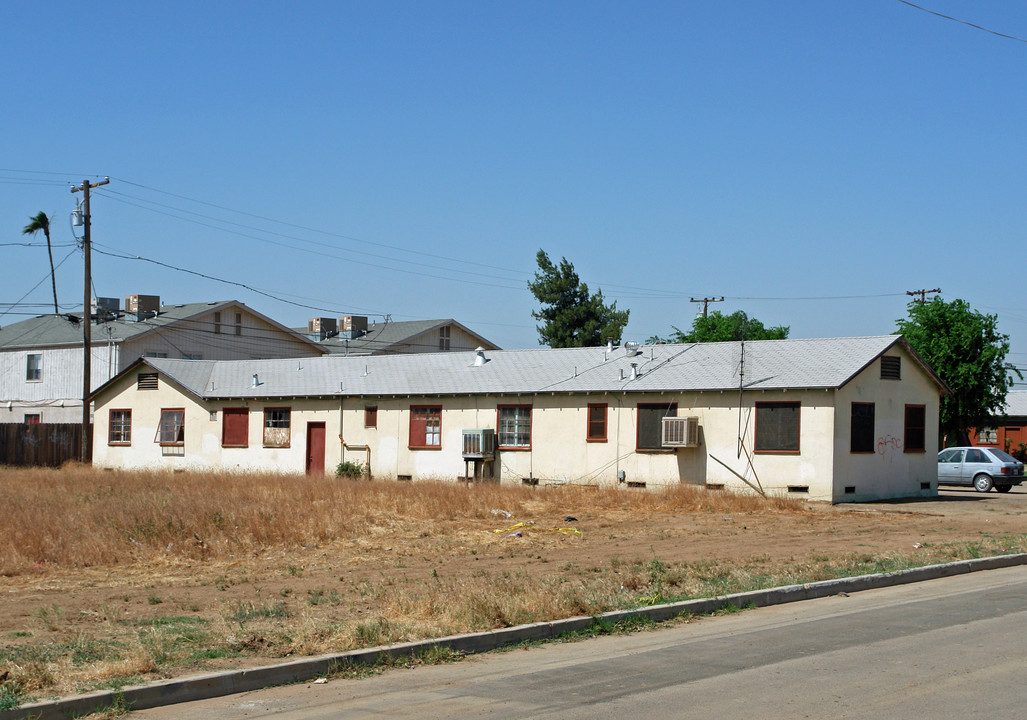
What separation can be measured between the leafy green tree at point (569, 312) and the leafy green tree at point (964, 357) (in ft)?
91.3

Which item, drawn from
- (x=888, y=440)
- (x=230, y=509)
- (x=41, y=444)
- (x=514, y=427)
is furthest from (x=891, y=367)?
(x=41, y=444)

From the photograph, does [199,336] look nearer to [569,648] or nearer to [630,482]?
[630,482]

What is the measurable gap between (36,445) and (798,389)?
32.8 meters

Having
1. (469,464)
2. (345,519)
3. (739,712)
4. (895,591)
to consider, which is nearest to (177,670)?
(739,712)

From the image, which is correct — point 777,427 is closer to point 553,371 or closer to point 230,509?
point 553,371

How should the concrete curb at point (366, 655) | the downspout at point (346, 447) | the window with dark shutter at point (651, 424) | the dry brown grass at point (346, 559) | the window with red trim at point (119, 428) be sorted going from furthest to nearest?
the window with red trim at point (119, 428), the downspout at point (346, 447), the window with dark shutter at point (651, 424), the dry brown grass at point (346, 559), the concrete curb at point (366, 655)

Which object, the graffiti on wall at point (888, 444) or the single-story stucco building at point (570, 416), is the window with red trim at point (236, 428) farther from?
the graffiti on wall at point (888, 444)

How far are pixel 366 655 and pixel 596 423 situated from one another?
25.3 meters

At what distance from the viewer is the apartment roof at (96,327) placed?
55.1 metres

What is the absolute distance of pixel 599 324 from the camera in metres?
76.2

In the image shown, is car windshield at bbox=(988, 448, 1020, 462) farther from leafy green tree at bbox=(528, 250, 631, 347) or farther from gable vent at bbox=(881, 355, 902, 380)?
leafy green tree at bbox=(528, 250, 631, 347)

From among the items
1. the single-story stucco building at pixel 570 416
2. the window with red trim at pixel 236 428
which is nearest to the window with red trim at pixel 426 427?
the single-story stucco building at pixel 570 416

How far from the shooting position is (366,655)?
950 centimetres

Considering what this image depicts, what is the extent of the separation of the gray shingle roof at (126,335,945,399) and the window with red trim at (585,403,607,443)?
658 millimetres
